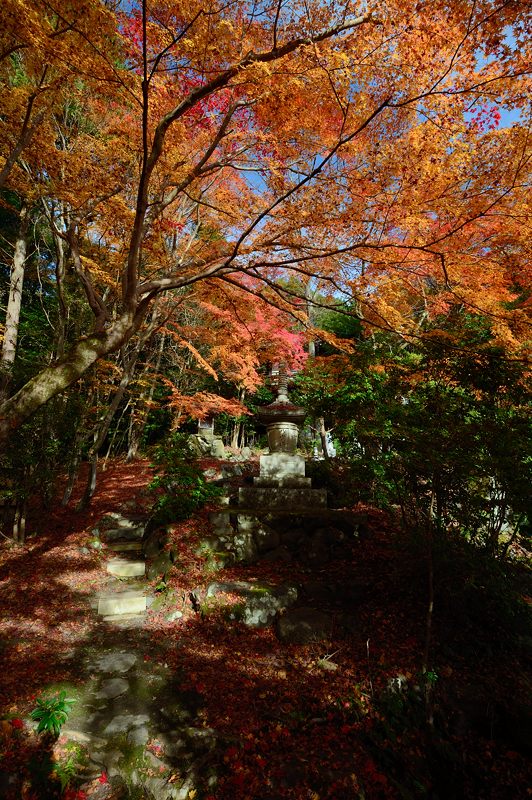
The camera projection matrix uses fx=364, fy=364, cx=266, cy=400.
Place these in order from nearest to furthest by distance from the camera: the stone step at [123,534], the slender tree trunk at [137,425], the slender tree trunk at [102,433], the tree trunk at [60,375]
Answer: the tree trunk at [60,375] < the stone step at [123,534] < the slender tree trunk at [102,433] < the slender tree trunk at [137,425]

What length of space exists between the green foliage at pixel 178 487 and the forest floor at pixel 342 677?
113cm

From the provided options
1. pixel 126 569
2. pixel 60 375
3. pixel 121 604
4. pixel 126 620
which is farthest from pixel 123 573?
pixel 60 375

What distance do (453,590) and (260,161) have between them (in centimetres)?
645

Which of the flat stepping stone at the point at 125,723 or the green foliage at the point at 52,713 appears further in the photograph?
the flat stepping stone at the point at 125,723

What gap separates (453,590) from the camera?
4074 millimetres

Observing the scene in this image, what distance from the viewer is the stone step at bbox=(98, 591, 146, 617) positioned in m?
5.18

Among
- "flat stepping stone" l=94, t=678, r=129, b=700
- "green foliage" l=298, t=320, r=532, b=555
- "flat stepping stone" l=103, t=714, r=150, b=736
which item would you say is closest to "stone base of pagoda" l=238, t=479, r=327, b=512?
"green foliage" l=298, t=320, r=532, b=555

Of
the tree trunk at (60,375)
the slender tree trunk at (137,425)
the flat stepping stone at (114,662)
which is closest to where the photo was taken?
the tree trunk at (60,375)

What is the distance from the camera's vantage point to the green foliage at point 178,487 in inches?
268

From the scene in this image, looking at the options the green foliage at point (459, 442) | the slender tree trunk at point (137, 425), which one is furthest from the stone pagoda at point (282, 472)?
the slender tree trunk at point (137, 425)

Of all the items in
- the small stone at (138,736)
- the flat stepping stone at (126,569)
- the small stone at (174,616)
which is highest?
the flat stepping stone at (126,569)

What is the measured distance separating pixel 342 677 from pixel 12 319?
8.57 m

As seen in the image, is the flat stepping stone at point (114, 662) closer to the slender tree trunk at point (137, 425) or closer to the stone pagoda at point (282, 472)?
the stone pagoda at point (282, 472)

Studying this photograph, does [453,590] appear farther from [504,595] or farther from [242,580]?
[242,580]
